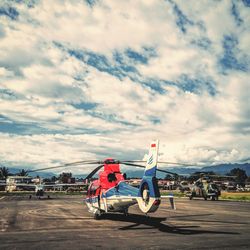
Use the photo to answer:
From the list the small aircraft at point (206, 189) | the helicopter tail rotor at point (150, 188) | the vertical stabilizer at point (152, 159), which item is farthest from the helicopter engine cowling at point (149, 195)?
the small aircraft at point (206, 189)

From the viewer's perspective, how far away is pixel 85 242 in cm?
Answer: 1310

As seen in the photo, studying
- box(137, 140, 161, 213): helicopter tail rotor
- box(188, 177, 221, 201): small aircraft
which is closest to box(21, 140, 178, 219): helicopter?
box(137, 140, 161, 213): helicopter tail rotor

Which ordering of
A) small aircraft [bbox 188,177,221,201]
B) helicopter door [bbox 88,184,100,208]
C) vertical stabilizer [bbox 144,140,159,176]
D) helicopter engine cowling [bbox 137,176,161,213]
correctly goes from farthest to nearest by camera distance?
small aircraft [bbox 188,177,221,201]
helicopter door [bbox 88,184,100,208]
vertical stabilizer [bbox 144,140,159,176]
helicopter engine cowling [bbox 137,176,161,213]

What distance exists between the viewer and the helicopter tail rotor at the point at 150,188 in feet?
54.2

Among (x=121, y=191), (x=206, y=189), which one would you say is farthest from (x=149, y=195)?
(x=206, y=189)

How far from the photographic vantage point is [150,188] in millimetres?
16844

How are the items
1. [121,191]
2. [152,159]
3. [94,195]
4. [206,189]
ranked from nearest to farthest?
[152,159], [121,191], [94,195], [206,189]

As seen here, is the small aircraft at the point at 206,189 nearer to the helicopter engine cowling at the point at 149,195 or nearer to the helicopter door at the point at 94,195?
the helicopter door at the point at 94,195

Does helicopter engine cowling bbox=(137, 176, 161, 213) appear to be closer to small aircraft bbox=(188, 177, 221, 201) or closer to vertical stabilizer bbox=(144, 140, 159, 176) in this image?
vertical stabilizer bbox=(144, 140, 159, 176)

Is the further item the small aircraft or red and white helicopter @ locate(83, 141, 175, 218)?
the small aircraft

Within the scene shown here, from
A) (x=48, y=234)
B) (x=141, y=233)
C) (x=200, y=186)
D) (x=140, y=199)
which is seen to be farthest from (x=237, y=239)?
(x=200, y=186)

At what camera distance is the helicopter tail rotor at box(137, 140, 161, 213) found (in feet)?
54.2

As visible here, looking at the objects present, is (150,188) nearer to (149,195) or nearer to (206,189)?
(149,195)

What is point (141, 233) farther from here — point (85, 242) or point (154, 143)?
point (154, 143)
